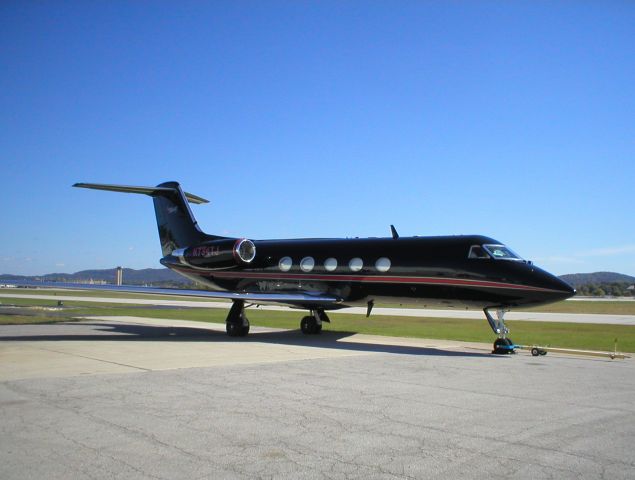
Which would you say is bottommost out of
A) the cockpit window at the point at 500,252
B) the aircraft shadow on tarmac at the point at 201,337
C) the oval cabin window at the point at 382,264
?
the aircraft shadow on tarmac at the point at 201,337

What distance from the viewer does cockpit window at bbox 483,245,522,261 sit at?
1543 cm

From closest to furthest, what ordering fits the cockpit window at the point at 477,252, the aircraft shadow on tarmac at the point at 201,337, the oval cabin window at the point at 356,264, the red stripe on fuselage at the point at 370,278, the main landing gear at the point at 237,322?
the red stripe on fuselage at the point at 370,278, the aircraft shadow on tarmac at the point at 201,337, the cockpit window at the point at 477,252, the oval cabin window at the point at 356,264, the main landing gear at the point at 237,322

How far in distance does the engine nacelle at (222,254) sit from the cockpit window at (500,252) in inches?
342

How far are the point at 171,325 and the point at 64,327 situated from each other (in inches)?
168

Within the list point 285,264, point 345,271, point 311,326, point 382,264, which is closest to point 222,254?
point 285,264

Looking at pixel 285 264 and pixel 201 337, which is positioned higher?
pixel 285 264

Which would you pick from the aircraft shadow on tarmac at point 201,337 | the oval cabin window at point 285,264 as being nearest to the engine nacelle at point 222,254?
the oval cabin window at point 285,264

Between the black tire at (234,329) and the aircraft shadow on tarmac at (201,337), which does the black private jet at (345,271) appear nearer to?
the black tire at (234,329)

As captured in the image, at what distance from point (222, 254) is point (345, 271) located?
5060 mm

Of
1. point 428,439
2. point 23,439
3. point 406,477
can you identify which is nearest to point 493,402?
point 428,439

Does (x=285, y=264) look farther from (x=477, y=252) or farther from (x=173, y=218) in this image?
(x=477, y=252)

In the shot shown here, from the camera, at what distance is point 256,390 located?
28.5 ft

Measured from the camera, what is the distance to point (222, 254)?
21.0m

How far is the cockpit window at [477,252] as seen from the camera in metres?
15.6
